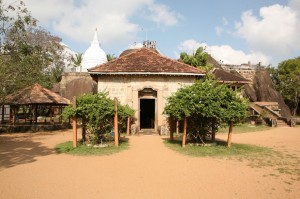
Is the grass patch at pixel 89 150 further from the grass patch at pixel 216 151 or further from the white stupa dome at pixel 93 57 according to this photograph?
the white stupa dome at pixel 93 57

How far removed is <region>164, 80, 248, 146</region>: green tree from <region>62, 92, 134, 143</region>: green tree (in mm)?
2948

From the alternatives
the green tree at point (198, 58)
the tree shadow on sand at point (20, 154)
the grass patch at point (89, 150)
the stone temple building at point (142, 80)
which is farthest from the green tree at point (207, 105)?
the green tree at point (198, 58)

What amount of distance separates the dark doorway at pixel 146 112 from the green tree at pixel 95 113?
945cm

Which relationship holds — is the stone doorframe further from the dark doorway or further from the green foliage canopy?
the green foliage canopy

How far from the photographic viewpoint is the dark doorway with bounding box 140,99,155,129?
21688mm

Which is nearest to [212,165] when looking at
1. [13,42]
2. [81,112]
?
[81,112]

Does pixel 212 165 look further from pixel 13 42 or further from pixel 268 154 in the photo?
pixel 13 42

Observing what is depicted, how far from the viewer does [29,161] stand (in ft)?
29.1

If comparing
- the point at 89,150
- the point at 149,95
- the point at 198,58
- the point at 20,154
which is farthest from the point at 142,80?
the point at 198,58

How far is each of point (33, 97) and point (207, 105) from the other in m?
14.8

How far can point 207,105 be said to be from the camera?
11.2 m

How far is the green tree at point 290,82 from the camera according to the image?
32656 millimetres

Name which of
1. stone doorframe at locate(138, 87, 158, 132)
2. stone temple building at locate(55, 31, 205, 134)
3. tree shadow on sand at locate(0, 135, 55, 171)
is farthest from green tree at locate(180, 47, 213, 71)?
tree shadow on sand at locate(0, 135, 55, 171)

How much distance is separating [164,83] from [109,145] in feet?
22.8
